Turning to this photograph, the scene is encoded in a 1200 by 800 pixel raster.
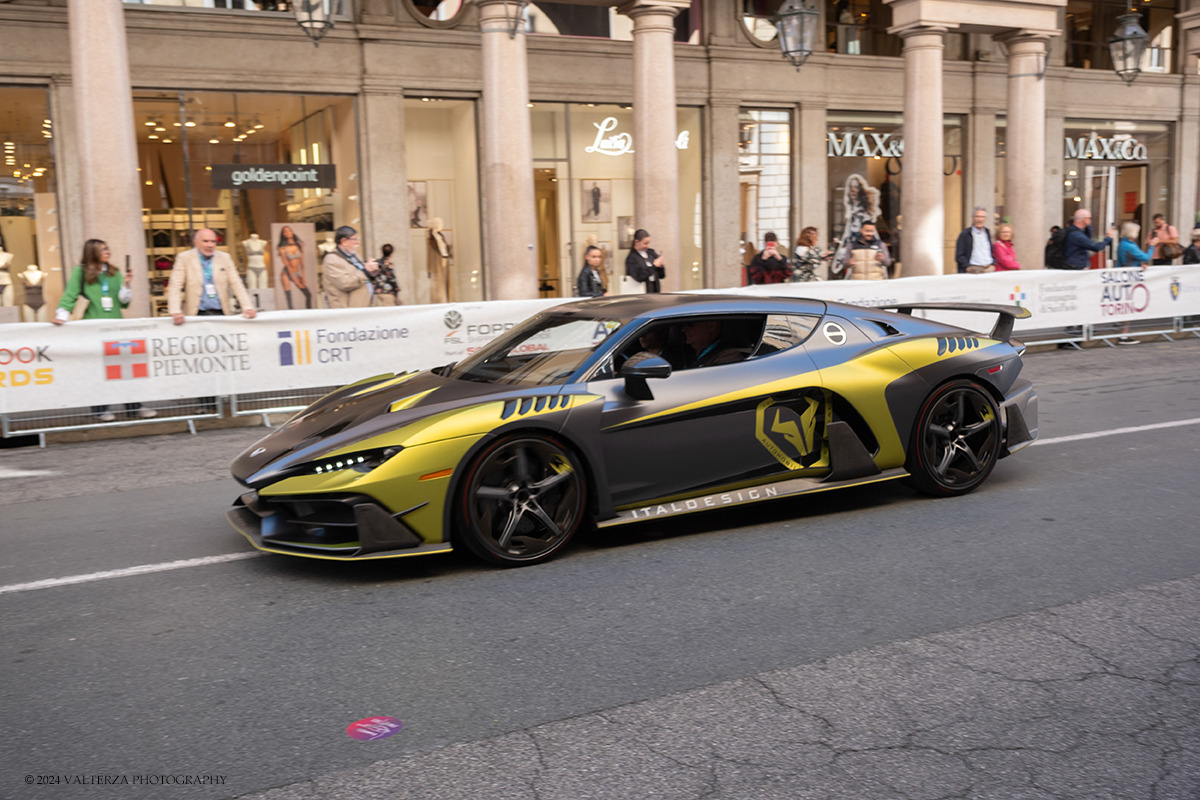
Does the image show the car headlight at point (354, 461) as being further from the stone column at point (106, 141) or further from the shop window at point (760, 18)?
the shop window at point (760, 18)

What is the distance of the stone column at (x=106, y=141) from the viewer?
1201 centimetres

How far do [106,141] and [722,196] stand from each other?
12.0 metres

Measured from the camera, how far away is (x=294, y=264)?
17.5 metres

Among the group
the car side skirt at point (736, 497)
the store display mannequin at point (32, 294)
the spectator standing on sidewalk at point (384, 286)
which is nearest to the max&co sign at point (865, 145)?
the spectator standing on sidewalk at point (384, 286)

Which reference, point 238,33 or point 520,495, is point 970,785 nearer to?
point 520,495

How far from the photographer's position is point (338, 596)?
16.4 ft

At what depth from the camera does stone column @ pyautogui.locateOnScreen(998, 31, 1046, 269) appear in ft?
67.9

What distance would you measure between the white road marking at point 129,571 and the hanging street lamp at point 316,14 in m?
10.9

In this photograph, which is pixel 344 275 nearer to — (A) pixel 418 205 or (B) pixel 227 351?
(B) pixel 227 351

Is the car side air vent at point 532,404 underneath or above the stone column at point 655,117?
underneath

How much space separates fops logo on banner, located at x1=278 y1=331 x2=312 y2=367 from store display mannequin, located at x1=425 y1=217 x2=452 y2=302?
8110 mm

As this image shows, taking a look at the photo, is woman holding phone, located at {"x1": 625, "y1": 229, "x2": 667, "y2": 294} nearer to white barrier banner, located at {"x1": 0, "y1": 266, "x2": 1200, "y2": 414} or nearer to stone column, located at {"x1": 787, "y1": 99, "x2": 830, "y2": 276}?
white barrier banner, located at {"x1": 0, "y1": 266, "x2": 1200, "y2": 414}

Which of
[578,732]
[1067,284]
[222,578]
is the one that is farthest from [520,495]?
[1067,284]

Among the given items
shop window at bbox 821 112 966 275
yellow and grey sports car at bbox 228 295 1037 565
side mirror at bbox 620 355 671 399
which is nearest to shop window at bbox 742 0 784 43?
shop window at bbox 821 112 966 275
